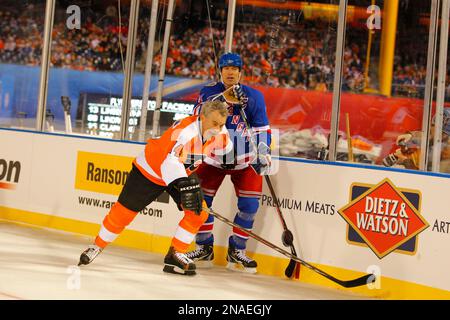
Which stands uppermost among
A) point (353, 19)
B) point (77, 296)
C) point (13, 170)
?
point (353, 19)

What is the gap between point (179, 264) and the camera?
5.55m

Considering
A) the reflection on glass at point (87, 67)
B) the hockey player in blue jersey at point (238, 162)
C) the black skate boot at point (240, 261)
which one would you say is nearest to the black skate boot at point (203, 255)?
the hockey player in blue jersey at point (238, 162)

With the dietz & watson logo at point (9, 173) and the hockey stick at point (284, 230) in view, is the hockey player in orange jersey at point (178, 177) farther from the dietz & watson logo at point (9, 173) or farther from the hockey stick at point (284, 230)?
the dietz & watson logo at point (9, 173)

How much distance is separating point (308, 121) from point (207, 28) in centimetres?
131

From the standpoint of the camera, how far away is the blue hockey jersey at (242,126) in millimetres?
5934

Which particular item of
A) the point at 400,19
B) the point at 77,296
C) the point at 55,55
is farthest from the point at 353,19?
the point at 77,296

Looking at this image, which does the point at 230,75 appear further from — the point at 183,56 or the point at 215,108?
the point at 183,56

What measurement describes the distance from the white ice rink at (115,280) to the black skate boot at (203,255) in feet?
0.26

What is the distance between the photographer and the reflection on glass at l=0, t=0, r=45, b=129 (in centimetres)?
904

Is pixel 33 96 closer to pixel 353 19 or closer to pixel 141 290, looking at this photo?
pixel 353 19

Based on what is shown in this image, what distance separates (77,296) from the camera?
453 centimetres

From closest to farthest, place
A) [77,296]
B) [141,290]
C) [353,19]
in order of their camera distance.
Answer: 1. [77,296]
2. [141,290]
3. [353,19]

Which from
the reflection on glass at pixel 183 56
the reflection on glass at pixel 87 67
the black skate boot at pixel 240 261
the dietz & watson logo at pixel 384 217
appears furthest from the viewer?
the reflection on glass at pixel 87 67

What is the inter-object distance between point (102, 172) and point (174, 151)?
6.36 feet
